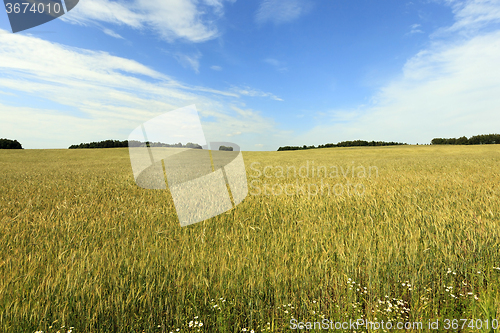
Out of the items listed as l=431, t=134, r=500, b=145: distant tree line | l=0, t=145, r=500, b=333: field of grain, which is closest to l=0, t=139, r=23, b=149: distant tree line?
l=0, t=145, r=500, b=333: field of grain

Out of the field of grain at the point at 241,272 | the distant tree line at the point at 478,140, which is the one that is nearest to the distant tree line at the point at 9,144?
the field of grain at the point at 241,272

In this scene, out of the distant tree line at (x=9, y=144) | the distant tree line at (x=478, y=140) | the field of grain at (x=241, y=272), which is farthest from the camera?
the distant tree line at (x=478, y=140)

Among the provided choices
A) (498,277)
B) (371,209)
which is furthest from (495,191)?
(498,277)

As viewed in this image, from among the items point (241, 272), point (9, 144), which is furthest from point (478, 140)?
point (9, 144)

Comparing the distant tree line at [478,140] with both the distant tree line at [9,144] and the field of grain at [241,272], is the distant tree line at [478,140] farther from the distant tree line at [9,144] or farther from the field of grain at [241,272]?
the distant tree line at [9,144]

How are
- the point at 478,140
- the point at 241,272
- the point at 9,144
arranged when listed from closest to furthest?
1. the point at 241,272
2. the point at 9,144
3. the point at 478,140

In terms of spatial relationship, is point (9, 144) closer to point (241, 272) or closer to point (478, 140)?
point (241, 272)

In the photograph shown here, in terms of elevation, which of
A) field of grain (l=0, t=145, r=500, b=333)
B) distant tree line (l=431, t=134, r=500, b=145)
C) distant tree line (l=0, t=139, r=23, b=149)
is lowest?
field of grain (l=0, t=145, r=500, b=333)

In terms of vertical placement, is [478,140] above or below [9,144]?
below

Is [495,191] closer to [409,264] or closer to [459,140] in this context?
[409,264]

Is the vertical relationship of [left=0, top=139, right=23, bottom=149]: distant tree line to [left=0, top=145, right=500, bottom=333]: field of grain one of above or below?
above

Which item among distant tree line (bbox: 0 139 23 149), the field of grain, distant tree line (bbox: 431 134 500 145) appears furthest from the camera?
distant tree line (bbox: 431 134 500 145)

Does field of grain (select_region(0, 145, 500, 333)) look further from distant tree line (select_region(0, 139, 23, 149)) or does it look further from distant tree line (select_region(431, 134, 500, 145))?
distant tree line (select_region(431, 134, 500, 145))

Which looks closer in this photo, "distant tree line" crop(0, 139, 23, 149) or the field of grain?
the field of grain
